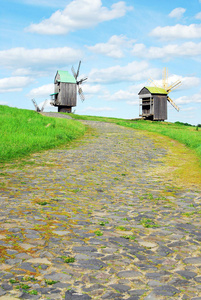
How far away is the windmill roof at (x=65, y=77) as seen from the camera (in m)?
54.6

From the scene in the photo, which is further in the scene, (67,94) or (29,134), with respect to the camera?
(67,94)

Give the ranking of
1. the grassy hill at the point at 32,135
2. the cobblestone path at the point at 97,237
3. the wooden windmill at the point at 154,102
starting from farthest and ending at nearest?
the wooden windmill at the point at 154,102 < the grassy hill at the point at 32,135 < the cobblestone path at the point at 97,237

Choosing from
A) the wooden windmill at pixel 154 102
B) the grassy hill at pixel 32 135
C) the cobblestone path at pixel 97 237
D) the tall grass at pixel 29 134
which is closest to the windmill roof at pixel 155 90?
the wooden windmill at pixel 154 102

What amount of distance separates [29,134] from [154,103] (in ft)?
116

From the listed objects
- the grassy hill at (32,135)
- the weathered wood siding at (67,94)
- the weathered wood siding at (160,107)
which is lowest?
the grassy hill at (32,135)

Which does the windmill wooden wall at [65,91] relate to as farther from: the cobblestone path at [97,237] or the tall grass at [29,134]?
the cobblestone path at [97,237]

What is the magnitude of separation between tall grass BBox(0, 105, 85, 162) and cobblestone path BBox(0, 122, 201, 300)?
15.9 feet

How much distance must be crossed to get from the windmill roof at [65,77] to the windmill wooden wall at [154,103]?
11.7 meters

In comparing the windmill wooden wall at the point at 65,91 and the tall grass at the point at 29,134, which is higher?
the windmill wooden wall at the point at 65,91

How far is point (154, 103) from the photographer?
5316 centimetres

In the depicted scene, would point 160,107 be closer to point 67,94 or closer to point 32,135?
point 67,94

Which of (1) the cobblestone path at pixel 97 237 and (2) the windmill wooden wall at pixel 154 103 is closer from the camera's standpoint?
(1) the cobblestone path at pixel 97 237

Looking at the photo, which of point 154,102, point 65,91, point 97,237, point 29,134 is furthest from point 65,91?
point 97,237

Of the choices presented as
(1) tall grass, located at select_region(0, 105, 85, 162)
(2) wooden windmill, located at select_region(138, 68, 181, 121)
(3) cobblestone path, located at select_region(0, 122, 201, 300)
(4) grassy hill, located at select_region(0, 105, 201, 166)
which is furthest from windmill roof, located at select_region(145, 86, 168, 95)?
(3) cobblestone path, located at select_region(0, 122, 201, 300)
